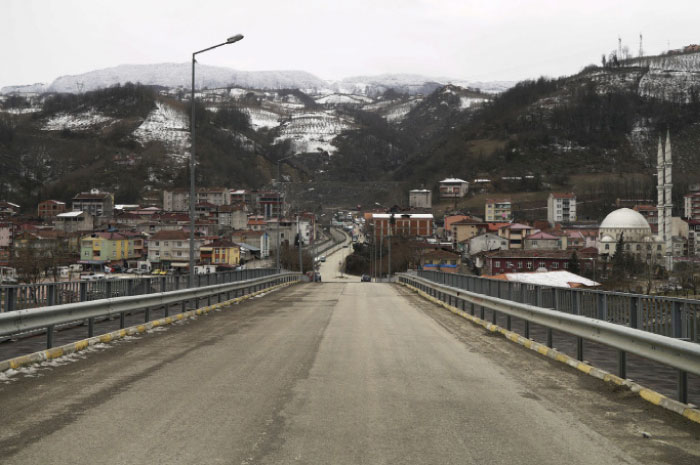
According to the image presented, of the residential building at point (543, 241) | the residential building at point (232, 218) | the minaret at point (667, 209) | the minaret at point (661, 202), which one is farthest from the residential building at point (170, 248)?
the minaret at point (661, 202)

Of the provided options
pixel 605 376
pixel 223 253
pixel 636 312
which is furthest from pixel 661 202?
pixel 605 376

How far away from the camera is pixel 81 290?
41.7ft

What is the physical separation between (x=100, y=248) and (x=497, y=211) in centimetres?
11518

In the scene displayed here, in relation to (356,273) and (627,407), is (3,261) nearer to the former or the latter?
(356,273)

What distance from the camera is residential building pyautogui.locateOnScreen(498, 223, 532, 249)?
5650 inches

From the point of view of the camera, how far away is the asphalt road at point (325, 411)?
5008 mm

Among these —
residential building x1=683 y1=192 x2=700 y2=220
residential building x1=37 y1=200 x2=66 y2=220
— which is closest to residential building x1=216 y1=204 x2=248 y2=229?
residential building x1=37 y1=200 x2=66 y2=220

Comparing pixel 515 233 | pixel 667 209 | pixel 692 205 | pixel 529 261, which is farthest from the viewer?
pixel 692 205

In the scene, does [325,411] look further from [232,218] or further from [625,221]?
[232,218]

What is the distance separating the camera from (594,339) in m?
8.93

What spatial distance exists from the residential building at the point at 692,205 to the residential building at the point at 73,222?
16440 centimetres

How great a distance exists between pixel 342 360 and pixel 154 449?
507 centimetres

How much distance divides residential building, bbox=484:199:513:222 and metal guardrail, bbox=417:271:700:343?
180 meters

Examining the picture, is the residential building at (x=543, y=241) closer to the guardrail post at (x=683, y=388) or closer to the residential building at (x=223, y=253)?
the residential building at (x=223, y=253)
